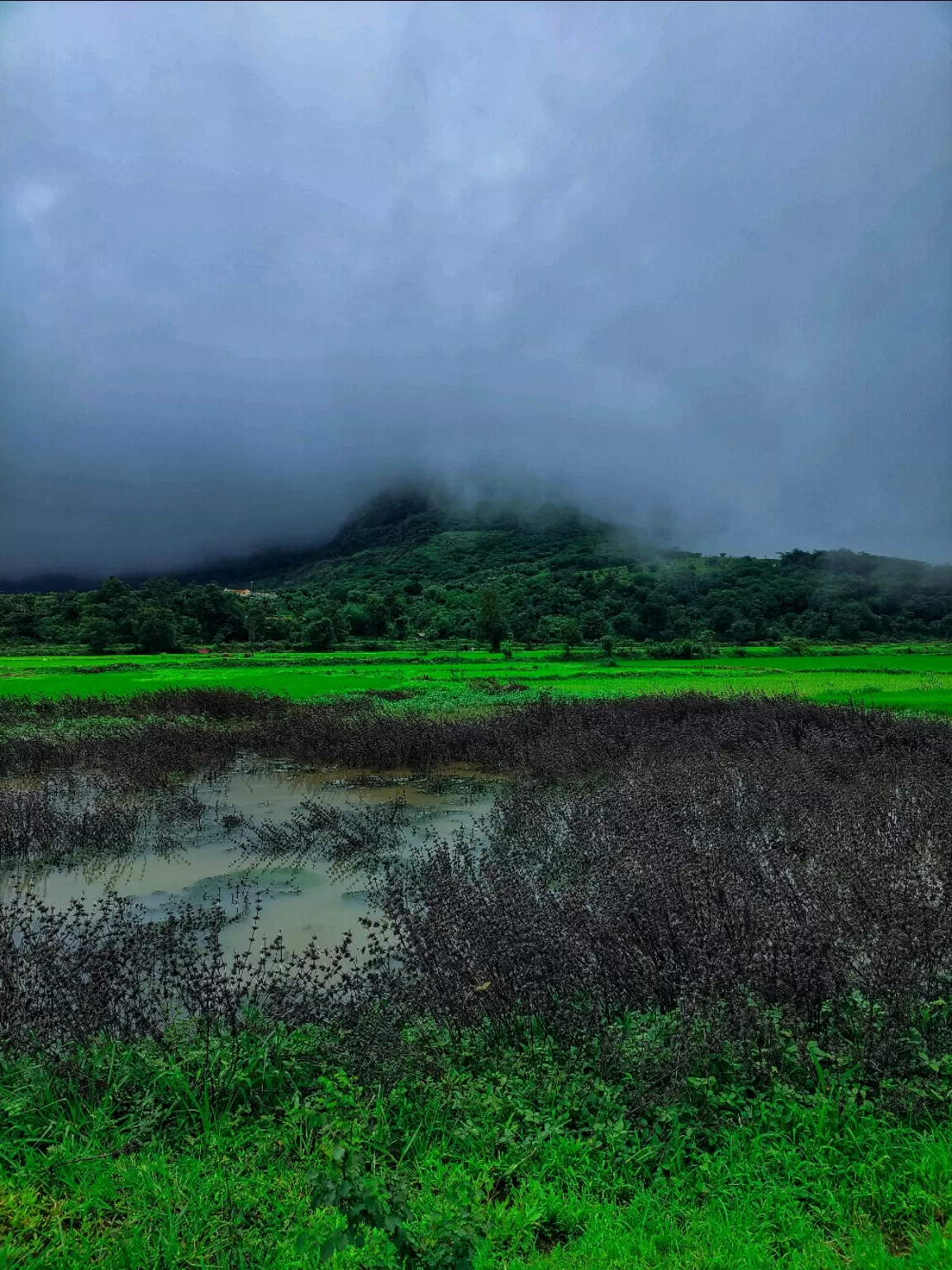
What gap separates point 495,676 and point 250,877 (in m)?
25.5

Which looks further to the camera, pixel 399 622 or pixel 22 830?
pixel 399 622

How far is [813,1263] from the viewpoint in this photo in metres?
2.46

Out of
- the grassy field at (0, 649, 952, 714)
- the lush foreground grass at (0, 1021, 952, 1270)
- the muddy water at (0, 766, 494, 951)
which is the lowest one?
the muddy water at (0, 766, 494, 951)

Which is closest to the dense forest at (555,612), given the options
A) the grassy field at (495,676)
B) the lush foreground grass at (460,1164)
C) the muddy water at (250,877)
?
the grassy field at (495,676)

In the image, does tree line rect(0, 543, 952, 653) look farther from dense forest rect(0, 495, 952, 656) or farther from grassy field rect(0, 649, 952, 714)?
grassy field rect(0, 649, 952, 714)

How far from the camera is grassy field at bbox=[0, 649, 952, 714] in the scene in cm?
2445

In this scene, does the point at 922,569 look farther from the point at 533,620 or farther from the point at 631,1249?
the point at 631,1249

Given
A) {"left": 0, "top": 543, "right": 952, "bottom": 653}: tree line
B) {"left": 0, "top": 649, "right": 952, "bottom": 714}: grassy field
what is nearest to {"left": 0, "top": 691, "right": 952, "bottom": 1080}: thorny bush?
{"left": 0, "top": 649, "right": 952, "bottom": 714}: grassy field

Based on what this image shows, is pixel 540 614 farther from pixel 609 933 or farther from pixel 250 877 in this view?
pixel 609 933

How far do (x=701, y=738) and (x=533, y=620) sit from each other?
73936 millimetres

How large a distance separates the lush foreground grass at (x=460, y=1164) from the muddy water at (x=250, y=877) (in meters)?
1.81

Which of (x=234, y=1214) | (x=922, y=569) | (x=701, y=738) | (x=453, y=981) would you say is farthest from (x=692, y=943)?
(x=922, y=569)

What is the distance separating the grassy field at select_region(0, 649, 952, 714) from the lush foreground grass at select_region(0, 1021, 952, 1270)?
60.3 ft

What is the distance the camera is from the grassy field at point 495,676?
24.5 meters
